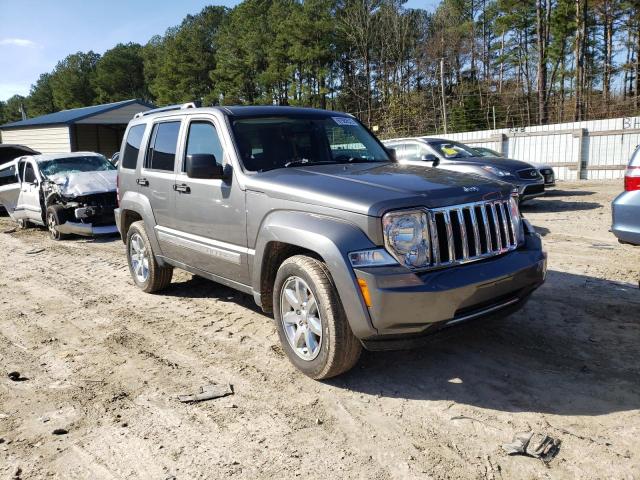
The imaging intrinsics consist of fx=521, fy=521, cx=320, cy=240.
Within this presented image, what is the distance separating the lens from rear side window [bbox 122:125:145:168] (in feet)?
19.4

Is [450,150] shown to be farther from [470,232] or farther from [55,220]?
[470,232]

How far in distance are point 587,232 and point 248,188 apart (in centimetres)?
689

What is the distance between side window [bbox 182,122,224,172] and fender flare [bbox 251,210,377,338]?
1270 millimetres

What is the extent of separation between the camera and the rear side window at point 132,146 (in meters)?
5.91

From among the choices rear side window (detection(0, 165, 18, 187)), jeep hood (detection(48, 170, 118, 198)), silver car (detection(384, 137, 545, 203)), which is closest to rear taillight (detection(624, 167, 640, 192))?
silver car (detection(384, 137, 545, 203))

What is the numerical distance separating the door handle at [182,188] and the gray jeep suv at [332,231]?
19 millimetres

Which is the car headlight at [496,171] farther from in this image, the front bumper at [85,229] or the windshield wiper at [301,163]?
the front bumper at [85,229]

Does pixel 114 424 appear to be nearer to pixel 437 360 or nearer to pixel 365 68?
pixel 437 360

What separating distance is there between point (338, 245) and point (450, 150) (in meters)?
9.51

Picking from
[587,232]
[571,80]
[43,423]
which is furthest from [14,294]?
[571,80]

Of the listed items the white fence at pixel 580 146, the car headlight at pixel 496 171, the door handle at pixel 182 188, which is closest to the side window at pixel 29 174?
the door handle at pixel 182 188

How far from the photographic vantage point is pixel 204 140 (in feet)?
15.7

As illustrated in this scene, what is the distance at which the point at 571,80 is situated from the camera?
120ft

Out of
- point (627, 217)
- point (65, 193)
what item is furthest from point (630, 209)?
point (65, 193)
